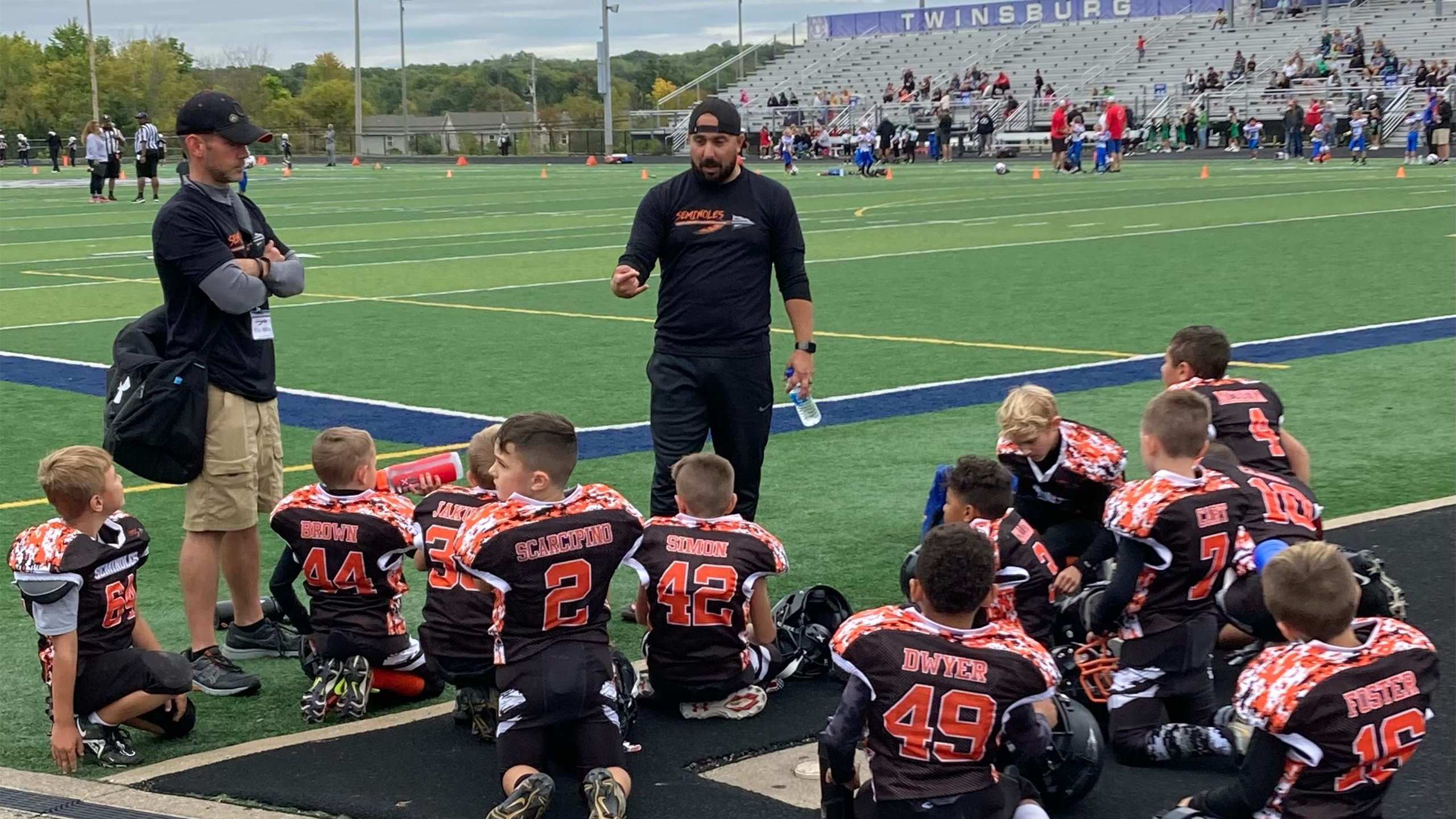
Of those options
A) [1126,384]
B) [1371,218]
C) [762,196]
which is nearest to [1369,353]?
[1126,384]

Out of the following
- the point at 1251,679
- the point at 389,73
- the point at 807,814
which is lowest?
the point at 807,814

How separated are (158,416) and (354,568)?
0.87 m

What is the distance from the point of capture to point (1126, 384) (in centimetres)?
1173

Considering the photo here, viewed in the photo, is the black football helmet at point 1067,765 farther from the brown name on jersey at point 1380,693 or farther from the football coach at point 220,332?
the football coach at point 220,332

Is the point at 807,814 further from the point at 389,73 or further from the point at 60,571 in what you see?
the point at 389,73

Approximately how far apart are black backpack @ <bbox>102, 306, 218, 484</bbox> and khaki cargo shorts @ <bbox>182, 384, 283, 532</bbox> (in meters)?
0.05

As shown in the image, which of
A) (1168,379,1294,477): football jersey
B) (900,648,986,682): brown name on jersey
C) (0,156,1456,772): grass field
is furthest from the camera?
(0,156,1456,772): grass field

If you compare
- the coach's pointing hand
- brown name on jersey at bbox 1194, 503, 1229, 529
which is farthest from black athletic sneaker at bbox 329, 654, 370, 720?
brown name on jersey at bbox 1194, 503, 1229, 529

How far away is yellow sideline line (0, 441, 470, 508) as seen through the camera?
8.77 meters

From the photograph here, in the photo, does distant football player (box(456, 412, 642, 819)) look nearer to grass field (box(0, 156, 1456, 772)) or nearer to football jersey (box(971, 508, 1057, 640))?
grass field (box(0, 156, 1456, 772))

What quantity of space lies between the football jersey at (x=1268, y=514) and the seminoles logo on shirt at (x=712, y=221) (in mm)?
2148

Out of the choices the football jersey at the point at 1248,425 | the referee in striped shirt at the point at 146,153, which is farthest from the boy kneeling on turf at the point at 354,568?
the referee in striped shirt at the point at 146,153

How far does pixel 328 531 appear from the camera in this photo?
19.1 feet

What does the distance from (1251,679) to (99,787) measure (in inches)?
128
